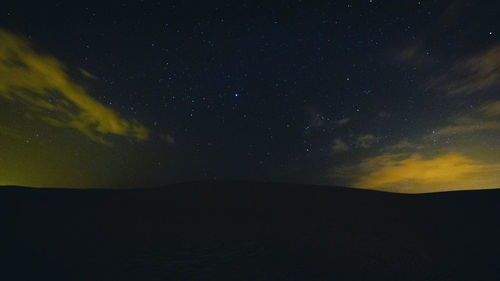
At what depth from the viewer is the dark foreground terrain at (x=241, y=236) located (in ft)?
17.1

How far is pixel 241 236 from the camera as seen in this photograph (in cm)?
728

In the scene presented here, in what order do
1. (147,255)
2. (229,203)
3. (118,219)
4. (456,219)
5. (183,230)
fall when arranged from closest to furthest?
1. (147,255)
2. (183,230)
3. (118,219)
4. (456,219)
5. (229,203)

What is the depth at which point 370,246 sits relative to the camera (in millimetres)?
6941

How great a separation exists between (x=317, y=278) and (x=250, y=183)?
9825 mm

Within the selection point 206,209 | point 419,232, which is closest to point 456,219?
point 419,232

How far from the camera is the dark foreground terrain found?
521 centimetres

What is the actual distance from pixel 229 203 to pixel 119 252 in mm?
5573

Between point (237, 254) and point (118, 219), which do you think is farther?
point (118, 219)

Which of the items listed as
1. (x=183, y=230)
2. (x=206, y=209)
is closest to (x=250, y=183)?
(x=206, y=209)

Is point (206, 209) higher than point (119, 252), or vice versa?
point (206, 209)

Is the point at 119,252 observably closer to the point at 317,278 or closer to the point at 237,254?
the point at 237,254

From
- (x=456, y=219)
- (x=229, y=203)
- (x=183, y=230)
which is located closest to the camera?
(x=183, y=230)

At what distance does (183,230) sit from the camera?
7.55 metres

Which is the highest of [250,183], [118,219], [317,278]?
[250,183]
